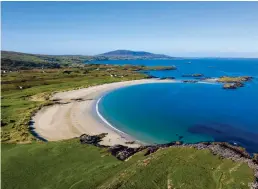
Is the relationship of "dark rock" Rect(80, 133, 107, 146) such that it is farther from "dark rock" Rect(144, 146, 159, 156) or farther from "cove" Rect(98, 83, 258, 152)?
"dark rock" Rect(144, 146, 159, 156)

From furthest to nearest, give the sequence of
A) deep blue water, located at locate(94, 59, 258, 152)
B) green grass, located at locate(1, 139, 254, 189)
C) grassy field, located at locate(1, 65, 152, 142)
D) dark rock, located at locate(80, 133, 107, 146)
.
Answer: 1. grassy field, located at locate(1, 65, 152, 142)
2. deep blue water, located at locate(94, 59, 258, 152)
3. dark rock, located at locate(80, 133, 107, 146)
4. green grass, located at locate(1, 139, 254, 189)

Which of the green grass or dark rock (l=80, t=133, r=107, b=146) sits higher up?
the green grass

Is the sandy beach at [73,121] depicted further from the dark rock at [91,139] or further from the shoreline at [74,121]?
the dark rock at [91,139]

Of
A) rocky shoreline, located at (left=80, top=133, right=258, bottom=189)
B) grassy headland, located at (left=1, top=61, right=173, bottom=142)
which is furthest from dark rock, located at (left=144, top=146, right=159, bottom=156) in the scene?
grassy headland, located at (left=1, top=61, right=173, bottom=142)

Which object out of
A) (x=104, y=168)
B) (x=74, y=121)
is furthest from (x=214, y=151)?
(x=74, y=121)

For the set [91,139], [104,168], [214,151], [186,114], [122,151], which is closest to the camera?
[104,168]

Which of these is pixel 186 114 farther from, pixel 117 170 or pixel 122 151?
pixel 117 170
